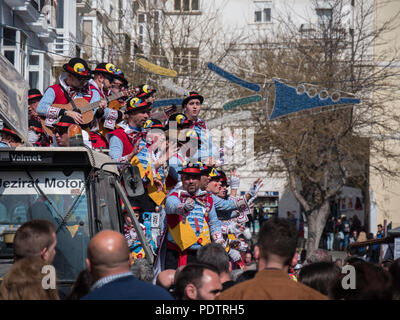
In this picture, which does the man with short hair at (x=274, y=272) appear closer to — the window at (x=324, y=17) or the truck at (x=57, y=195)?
the truck at (x=57, y=195)

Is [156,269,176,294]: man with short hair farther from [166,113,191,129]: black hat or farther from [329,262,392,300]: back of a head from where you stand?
[166,113,191,129]: black hat

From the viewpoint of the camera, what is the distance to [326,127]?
1284 inches

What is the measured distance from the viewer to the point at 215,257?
6.53m

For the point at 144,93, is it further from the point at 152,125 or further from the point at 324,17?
the point at 324,17

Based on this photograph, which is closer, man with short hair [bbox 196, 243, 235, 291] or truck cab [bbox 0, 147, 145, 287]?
man with short hair [bbox 196, 243, 235, 291]

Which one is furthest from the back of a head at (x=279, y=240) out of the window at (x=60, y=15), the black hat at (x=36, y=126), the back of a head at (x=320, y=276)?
the window at (x=60, y=15)

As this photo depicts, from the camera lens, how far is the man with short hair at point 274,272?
14.7ft

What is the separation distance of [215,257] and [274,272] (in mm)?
1883

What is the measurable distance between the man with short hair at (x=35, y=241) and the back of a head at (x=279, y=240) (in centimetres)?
137

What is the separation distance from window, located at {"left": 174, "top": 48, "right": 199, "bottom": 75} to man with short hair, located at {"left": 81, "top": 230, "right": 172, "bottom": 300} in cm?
2420

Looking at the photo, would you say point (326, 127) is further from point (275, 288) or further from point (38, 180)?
point (275, 288)

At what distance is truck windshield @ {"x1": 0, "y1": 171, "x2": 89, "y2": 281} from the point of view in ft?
23.6

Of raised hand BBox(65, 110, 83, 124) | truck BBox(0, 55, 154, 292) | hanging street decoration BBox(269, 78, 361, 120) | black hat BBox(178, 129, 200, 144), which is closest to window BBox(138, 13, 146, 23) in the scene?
hanging street decoration BBox(269, 78, 361, 120)
